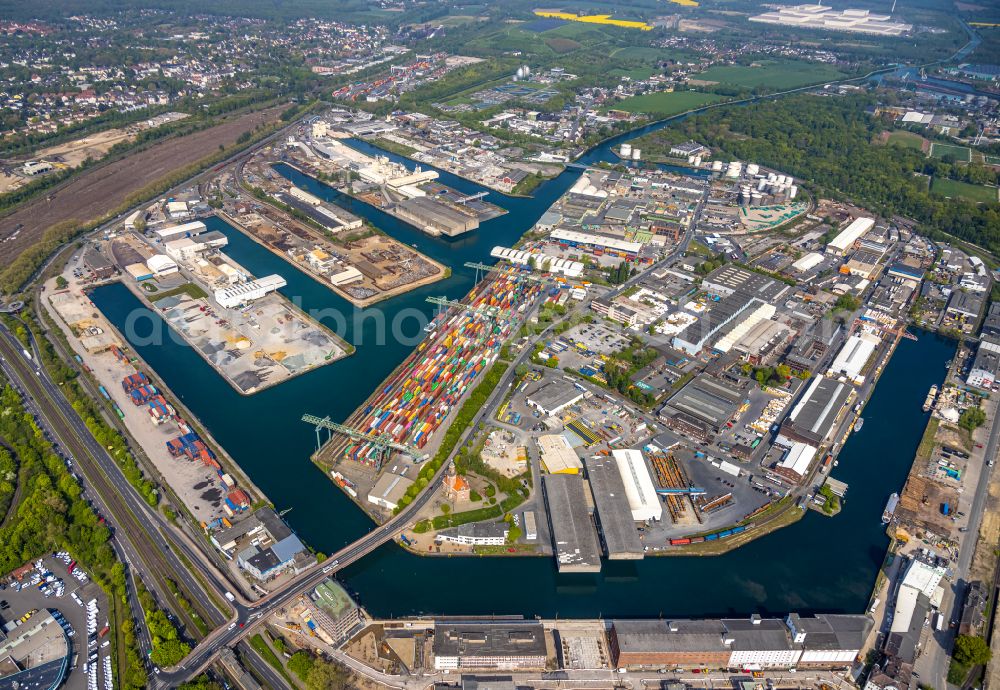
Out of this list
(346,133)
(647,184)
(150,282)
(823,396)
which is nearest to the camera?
(823,396)

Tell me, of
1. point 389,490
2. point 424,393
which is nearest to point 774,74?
point 424,393

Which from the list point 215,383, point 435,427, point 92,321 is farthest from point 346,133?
point 435,427

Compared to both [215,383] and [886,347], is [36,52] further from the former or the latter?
[886,347]

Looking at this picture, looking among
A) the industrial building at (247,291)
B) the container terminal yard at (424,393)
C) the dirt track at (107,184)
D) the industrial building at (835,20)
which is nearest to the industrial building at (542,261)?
the container terminal yard at (424,393)

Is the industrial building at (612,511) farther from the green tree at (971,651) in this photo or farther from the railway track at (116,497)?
the railway track at (116,497)

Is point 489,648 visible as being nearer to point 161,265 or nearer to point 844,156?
point 161,265

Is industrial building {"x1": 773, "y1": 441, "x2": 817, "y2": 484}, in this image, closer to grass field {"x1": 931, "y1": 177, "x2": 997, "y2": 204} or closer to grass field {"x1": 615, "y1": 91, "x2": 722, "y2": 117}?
grass field {"x1": 931, "y1": 177, "x2": 997, "y2": 204}

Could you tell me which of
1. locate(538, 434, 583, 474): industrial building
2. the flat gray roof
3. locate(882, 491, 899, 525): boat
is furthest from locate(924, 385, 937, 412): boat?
the flat gray roof
